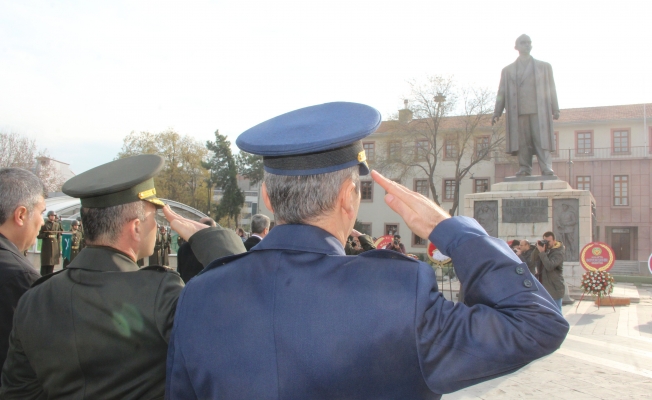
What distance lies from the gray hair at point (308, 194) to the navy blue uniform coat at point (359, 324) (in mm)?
51

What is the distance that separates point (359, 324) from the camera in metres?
1.25

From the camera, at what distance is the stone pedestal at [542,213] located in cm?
1314

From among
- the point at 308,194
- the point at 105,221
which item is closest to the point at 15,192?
the point at 105,221

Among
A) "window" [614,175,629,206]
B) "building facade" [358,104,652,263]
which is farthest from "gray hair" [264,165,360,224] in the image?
"window" [614,175,629,206]

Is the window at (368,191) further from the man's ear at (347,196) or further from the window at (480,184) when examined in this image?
the man's ear at (347,196)

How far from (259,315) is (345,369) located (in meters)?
0.25

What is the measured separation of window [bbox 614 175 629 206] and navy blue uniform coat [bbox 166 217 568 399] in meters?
43.5

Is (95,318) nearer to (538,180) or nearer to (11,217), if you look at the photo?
(11,217)

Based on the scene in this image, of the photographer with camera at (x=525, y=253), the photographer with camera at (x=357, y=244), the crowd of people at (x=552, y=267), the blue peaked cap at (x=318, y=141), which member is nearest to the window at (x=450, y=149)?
the photographer with camera at (x=525, y=253)

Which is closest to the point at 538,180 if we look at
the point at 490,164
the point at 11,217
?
the point at 11,217

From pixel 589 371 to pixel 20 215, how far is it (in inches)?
250

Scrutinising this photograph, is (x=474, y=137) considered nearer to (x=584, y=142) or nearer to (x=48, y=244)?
(x=584, y=142)

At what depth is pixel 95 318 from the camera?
6.14 ft

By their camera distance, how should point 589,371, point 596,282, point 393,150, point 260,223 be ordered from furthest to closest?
point 393,150 → point 596,282 → point 260,223 → point 589,371
